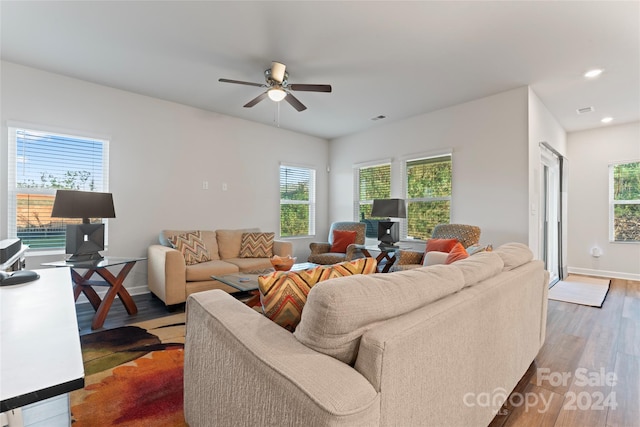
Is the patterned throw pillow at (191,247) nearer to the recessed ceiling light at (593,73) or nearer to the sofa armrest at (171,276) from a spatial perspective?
the sofa armrest at (171,276)

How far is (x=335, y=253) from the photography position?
4.81 metres

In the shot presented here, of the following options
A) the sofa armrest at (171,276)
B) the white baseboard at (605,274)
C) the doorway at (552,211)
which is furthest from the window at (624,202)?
the sofa armrest at (171,276)

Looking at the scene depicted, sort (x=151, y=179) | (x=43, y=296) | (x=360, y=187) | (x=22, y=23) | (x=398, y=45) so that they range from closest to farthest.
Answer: (x=43, y=296) → (x=22, y=23) → (x=398, y=45) → (x=151, y=179) → (x=360, y=187)

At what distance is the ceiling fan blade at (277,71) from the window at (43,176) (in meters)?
2.36

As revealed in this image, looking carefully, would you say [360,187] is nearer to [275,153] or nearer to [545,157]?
[275,153]

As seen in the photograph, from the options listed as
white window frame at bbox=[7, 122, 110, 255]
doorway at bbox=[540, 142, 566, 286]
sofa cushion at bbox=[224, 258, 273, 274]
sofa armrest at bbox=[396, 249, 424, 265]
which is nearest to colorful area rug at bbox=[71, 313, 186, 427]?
sofa cushion at bbox=[224, 258, 273, 274]

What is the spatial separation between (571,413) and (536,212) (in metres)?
2.67

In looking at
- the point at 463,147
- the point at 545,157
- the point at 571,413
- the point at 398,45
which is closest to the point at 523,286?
the point at 571,413

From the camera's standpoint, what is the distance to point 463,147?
13.4ft

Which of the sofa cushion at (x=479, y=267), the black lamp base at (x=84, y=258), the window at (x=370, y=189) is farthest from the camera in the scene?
the window at (x=370, y=189)

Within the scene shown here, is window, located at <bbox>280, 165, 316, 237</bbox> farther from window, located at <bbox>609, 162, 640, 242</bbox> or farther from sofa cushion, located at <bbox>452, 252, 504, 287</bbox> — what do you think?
window, located at <bbox>609, 162, 640, 242</bbox>

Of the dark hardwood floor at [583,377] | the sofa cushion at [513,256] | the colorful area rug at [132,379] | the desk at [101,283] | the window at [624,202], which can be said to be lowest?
the dark hardwood floor at [583,377]

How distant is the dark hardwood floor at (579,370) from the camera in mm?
1652

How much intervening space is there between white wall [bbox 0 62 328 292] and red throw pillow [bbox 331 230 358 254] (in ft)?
3.68
